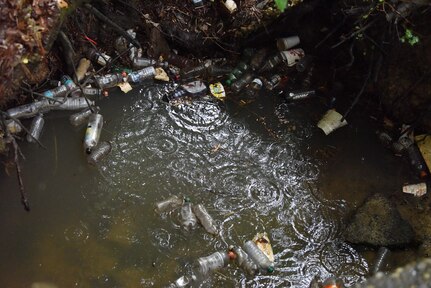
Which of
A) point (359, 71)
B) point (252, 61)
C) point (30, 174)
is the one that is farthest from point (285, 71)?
point (30, 174)

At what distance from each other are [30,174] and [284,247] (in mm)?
2531

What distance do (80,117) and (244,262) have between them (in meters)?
2.25

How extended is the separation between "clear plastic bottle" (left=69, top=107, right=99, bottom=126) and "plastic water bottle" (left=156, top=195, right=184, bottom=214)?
4.09ft

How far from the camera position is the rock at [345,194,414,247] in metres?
4.15

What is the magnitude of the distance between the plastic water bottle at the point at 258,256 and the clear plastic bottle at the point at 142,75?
222 centimetres

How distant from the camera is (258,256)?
3.93 m

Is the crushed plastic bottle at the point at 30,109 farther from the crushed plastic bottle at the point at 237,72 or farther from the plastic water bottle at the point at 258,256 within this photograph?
the plastic water bottle at the point at 258,256

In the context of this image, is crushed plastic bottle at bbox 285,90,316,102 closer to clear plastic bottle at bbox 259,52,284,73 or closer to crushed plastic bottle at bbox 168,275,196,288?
clear plastic bottle at bbox 259,52,284,73

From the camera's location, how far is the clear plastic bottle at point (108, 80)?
15.8 feet

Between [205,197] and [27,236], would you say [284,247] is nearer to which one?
[205,197]

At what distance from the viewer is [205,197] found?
4.27 meters

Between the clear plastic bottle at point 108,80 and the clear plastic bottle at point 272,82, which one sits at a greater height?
the clear plastic bottle at point 108,80

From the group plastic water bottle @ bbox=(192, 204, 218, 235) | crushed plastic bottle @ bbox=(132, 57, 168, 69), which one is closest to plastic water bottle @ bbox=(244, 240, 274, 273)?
plastic water bottle @ bbox=(192, 204, 218, 235)

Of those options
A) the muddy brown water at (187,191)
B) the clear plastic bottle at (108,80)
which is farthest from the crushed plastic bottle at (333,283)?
the clear plastic bottle at (108,80)
